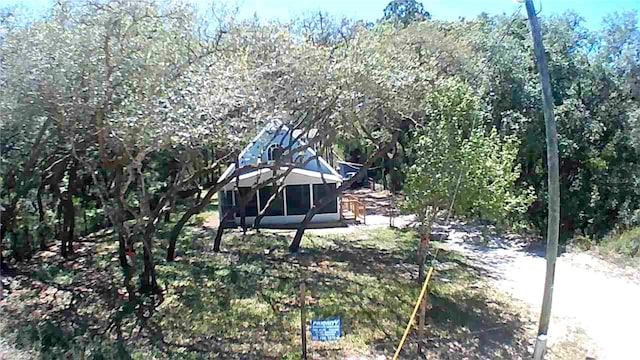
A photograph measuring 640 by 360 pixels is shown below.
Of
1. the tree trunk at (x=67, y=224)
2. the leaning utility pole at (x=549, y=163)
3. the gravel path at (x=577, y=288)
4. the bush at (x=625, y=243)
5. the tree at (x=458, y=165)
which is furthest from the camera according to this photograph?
the bush at (x=625, y=243)

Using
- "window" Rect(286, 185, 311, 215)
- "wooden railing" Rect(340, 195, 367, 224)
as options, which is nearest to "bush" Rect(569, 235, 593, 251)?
"wooden railing" Rect(340, 195, 367, 224)

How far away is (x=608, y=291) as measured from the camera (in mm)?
11727

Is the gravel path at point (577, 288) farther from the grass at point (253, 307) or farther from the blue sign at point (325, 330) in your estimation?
the blue sign at point (325, 330)

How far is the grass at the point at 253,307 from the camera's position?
27.4 ft

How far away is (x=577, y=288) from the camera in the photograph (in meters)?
11.9

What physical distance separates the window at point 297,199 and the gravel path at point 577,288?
203 inches

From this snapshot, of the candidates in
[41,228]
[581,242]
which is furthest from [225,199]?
[581,242]

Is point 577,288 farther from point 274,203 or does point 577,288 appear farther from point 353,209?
point 274,203

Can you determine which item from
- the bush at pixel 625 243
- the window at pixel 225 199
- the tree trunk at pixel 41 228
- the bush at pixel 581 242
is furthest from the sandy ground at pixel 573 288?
the tree trunk at pixel 41 228

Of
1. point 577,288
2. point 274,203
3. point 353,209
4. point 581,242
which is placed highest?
point 274,203

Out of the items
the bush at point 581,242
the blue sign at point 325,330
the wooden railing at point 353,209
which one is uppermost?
the wooden railing at point 353,209

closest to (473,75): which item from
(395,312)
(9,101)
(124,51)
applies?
(395,312)

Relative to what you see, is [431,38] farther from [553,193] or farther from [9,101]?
[9,101]

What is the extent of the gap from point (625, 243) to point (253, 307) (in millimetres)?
9843
